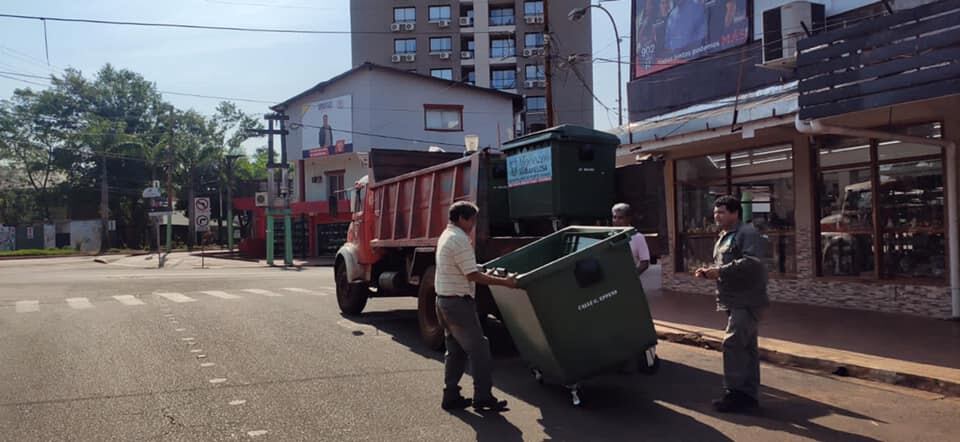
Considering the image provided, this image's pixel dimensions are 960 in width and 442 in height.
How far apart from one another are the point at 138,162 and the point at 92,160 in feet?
10.8

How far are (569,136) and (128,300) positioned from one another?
35.3 ft

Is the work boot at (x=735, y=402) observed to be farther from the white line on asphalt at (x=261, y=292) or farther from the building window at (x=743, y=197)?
the white line on asphalt at (x=261, y=292)

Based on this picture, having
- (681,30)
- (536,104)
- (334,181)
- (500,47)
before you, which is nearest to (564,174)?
(681,30)

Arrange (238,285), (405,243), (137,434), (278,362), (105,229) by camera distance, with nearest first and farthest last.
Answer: (137,434) → (278,362) → (405,243) → (238,285) → (105,229)

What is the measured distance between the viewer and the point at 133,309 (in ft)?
43.0

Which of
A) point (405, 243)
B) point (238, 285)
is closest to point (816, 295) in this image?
point (405, 243)

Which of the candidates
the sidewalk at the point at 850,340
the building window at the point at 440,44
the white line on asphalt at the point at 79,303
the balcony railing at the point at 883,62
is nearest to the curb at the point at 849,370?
the sidewalk at the point at 850,340

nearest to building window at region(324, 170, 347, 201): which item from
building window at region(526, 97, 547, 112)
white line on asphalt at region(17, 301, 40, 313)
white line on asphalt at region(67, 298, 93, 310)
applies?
building window at region(526, 97, 547, 112)

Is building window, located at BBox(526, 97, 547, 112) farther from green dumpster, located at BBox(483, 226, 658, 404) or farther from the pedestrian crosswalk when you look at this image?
green dumpster, located at BBox(483, 226, 658, 404)

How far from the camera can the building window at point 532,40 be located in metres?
53.9

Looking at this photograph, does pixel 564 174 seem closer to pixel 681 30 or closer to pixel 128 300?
pixel 681 30

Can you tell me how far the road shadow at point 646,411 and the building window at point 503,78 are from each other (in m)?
48.2

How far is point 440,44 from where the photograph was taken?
178 ft

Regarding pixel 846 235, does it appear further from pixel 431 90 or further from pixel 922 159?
pixel 431 90
